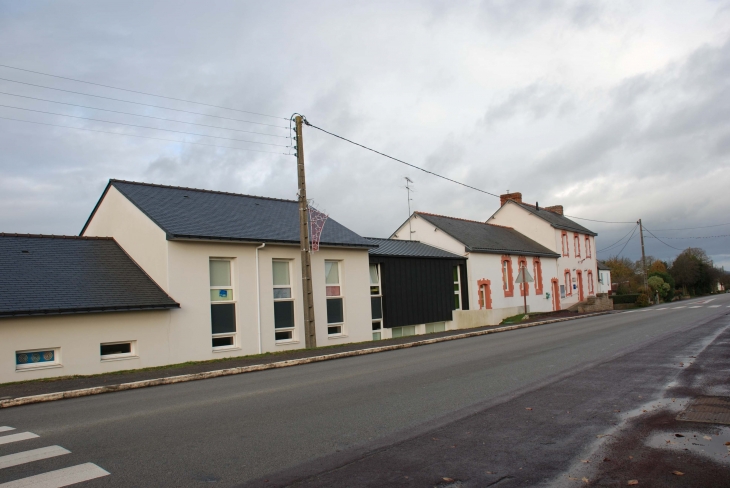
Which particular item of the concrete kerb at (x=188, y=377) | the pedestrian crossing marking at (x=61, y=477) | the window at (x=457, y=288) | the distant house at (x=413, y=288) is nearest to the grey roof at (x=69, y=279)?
the concrete kerb at (x=188, y=377)

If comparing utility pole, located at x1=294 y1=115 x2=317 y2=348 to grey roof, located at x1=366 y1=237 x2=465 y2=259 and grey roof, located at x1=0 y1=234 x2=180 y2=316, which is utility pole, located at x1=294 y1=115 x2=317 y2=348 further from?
grey roof, located at x1=366 y1=237 x2=465 y2=259

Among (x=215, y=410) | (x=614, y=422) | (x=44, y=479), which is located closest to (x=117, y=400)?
(x=215, y=410)

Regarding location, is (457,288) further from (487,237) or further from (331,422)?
(331,422)

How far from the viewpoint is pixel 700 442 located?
5.80m

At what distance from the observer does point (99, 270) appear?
54.2 ft

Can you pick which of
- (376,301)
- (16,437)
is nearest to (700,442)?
(16,437)

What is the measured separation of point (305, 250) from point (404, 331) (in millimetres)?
10095

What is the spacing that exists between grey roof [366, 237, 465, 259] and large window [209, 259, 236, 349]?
796 centimetres

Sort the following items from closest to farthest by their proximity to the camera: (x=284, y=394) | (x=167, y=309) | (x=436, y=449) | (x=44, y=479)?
(x=44, y=479)
(x=436, y=449)
(x=284, y=394)
(x=167, y=309)

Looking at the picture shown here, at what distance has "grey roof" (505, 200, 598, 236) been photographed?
1753 inches

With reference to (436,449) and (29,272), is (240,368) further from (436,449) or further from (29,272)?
(436,449)

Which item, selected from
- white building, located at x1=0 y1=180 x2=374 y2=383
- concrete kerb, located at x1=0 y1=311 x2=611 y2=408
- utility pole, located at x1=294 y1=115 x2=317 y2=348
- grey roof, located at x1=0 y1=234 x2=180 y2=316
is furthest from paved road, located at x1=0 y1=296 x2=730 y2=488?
utility pole, located at x1=294 y1=115 x2=317 y2=348

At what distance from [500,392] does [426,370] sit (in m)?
3.06

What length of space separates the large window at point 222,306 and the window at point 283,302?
5.80 feet
